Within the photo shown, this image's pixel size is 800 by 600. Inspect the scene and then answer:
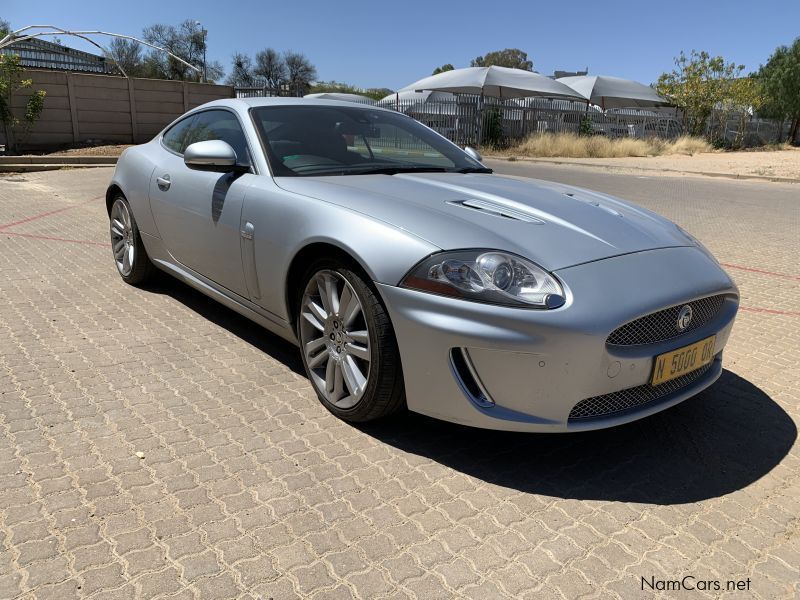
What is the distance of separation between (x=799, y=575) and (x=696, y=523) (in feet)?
1.12

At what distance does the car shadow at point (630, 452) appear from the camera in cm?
255

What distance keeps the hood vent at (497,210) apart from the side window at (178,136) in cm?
229

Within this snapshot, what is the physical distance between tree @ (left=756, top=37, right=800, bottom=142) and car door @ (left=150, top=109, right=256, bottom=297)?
48.3 meters

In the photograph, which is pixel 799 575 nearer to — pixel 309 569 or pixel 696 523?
pixel 696 523

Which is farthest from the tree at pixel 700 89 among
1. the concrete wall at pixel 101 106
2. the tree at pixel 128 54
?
the tree at pixel 128 54

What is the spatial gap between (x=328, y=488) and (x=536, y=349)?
962 millimetres

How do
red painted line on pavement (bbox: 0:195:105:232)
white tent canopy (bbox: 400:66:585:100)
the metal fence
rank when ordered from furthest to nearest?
white tent canopy (bbox: 400:66:585:100) < the metal fence < red painted line on pavement (bbox: 0:195:105:232)

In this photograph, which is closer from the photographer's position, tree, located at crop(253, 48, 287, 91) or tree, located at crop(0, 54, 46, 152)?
tree, located at crop(0, 54, 46, 152)

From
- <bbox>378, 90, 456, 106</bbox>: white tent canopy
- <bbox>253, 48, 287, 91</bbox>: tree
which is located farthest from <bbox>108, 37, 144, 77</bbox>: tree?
<bbox>378, 90, 456, 106</bbox>: white tent canopy

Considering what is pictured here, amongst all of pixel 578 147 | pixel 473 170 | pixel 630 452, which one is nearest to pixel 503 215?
pixel 630 452

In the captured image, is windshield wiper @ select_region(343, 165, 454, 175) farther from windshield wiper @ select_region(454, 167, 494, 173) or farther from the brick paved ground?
the brick paved ground

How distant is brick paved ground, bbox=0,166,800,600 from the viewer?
2.04m

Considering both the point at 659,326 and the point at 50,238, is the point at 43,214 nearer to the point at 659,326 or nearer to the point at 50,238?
the point at 50,238

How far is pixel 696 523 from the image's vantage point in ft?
7.65
